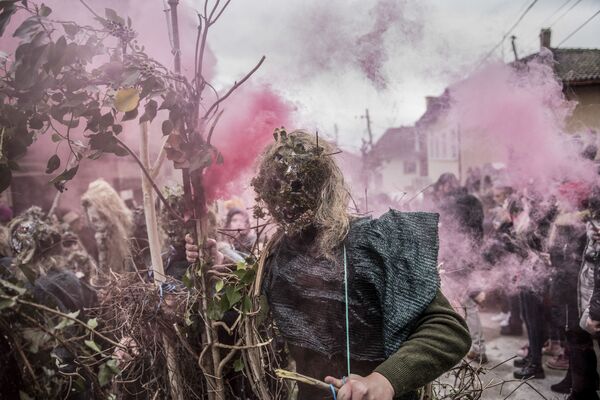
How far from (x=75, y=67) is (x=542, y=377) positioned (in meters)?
5.62

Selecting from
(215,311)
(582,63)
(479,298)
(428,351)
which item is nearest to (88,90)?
(215,311)

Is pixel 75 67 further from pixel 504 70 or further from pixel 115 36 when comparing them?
pixel 504 70

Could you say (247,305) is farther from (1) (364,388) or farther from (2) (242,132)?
(2) (242,132)

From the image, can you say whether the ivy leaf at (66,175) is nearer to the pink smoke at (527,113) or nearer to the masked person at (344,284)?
the masked person at (344,284)

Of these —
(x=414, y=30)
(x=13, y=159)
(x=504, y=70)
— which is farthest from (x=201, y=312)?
(x=504, y=70)

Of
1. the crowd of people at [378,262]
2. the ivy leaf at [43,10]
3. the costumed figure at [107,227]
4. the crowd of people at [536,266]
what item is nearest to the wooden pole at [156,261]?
the crowd of people at [378,262]

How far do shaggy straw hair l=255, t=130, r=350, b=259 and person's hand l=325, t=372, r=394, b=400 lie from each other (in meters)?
0.52

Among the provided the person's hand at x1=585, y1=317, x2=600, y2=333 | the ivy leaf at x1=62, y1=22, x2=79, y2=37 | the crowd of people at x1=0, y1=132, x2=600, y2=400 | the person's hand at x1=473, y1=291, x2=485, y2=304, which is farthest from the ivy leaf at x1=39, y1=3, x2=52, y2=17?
the person's hand at x1=473, y1=291, x2=485, y2=304

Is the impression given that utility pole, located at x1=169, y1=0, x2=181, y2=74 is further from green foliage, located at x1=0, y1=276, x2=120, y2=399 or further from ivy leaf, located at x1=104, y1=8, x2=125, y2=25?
green foliage, located at x1=0, y1=276, x2=120, y2=399

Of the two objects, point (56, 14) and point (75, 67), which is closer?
point (75, 67)

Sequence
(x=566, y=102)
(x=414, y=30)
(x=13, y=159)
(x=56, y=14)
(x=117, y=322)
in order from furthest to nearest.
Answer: (x=566, y=102) → (x=414, y=30) → (x=117, y=322) → (x=56, y=14) → (x=13, y=159)

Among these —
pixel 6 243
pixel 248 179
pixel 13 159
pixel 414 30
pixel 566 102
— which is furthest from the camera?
pixel 566 102

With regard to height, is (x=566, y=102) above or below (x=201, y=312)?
above

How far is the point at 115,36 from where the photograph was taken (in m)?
1.80
